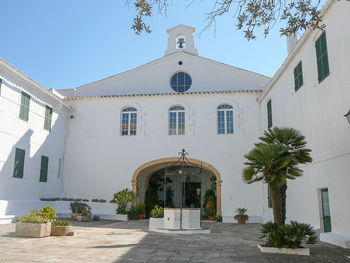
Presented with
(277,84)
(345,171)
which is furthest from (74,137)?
(345,171)

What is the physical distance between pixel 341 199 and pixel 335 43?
13.1 ft

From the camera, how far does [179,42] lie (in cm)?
1969

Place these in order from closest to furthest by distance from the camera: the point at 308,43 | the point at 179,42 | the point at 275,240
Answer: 1. the point at 275,240
2. the point at 308,43
3. the point at 179,42

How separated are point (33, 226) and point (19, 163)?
5.40m

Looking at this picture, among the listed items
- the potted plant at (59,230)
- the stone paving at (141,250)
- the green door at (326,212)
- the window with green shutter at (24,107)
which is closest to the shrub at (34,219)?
the potted plant at (59,230)

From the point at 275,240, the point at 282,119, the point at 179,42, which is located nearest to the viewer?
the point at 275,240

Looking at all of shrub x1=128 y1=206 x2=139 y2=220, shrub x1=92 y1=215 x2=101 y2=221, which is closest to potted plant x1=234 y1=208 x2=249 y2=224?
shrub x1=128 y1=206 x2=139 y2=220

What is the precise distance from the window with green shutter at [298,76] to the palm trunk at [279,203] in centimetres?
485

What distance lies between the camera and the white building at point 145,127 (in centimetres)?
1312

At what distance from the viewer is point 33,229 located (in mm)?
9016

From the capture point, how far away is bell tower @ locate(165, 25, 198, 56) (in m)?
19.5

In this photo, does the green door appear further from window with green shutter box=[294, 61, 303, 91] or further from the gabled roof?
the gabled roof

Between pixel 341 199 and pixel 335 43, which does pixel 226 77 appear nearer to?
pixel 335 43

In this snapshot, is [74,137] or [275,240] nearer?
[275,240]
